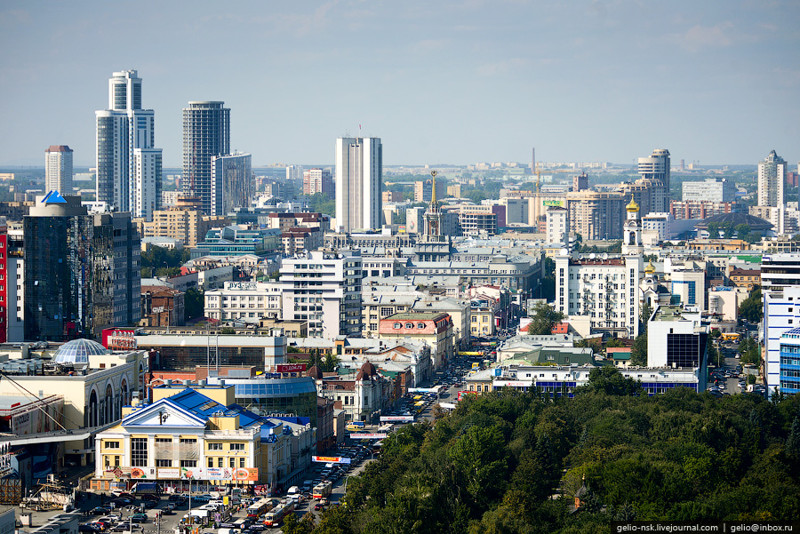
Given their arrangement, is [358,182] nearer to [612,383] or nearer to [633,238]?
[633,238]

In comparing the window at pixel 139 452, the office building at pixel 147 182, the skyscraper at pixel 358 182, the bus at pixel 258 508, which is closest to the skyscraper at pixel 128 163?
the office building at pixel 147 182

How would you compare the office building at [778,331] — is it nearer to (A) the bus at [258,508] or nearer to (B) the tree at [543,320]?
(B) the tree at [543,320]

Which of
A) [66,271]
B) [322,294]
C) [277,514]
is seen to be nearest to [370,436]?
[277,514]

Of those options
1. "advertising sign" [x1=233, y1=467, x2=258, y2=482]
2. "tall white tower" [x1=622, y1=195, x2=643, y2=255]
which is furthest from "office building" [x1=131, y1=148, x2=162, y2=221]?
"advertising sign" [x1=233, y1=467, x2=258, y2=482]

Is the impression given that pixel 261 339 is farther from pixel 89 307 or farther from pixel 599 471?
pixel 599 471

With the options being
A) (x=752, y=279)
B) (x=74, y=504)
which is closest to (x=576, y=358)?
(x=74, y=504)
